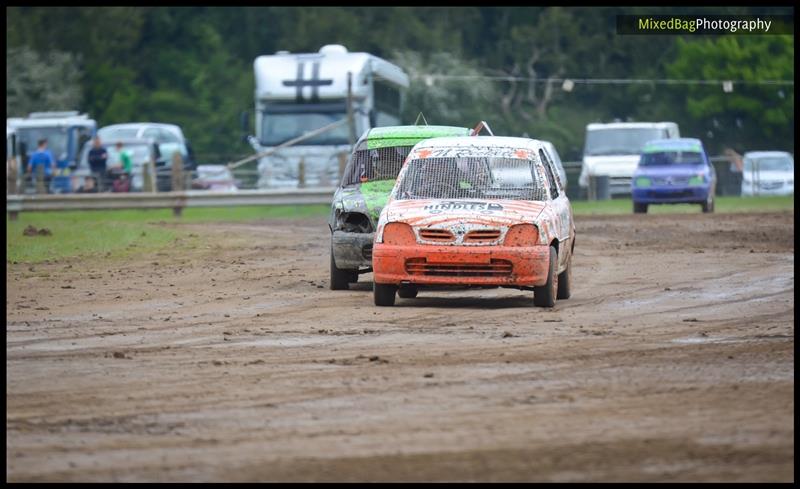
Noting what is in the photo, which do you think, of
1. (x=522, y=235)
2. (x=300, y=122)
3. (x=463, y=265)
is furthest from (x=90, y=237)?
(x=300, y=122)

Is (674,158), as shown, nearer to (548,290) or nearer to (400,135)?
(400,135)

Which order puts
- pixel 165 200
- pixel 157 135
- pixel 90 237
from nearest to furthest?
1. pixel 90 237
2. pixel 165 200
3. pixel 157 135

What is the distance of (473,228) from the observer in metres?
14.9

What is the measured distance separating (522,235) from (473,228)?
0.44 meters

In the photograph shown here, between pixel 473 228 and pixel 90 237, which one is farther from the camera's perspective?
pixel 90 237

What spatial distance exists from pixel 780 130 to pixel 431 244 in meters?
54.7

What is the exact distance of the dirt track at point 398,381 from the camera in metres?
7.64

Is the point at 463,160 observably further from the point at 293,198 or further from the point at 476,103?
the point at 476,103

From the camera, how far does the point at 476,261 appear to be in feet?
48.7

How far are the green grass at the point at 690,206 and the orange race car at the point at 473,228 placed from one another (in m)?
20.1

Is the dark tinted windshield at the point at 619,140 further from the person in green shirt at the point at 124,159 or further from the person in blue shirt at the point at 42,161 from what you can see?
the person in blue shirt at the point at 42,161

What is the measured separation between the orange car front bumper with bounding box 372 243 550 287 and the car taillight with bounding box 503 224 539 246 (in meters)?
0.06

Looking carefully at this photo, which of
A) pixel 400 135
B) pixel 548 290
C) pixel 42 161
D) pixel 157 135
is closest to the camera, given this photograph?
pixel 548 290

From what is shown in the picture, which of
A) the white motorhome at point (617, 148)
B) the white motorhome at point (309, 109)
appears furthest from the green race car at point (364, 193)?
the white motorhome at point (617, 148)
